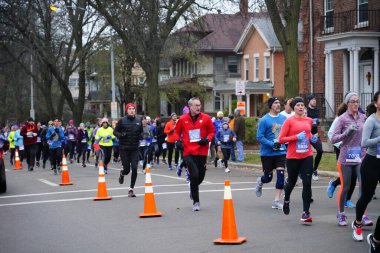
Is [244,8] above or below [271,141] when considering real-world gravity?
above

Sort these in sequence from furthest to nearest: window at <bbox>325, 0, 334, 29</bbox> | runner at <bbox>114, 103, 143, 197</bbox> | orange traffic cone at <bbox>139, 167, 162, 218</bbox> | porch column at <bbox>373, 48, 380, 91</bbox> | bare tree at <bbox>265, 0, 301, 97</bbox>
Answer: window at <bbox>325, 0, 334, 29</bbox> → porch column at <bbox>373, 48, 380, 91</bbox> → bare tree at <bbox>265, 0, 301, 97</bbox> → runner at <bbox>114, 103, 143, 197</bbox> → orange traffic cone at <bbox>139, 167, 162, 218</bbox>

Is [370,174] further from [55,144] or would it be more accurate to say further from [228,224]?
[55,144]

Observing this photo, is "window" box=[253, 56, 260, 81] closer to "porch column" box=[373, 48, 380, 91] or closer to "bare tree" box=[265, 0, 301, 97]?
"porch column" box=[373, 48, 380, 91]

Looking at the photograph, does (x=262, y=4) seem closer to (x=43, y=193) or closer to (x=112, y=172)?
(x=112, y=172)

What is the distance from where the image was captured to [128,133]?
1608 centimetres

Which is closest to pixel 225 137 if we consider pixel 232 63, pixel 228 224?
pixel 228 224

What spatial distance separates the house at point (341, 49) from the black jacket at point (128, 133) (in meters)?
17.8

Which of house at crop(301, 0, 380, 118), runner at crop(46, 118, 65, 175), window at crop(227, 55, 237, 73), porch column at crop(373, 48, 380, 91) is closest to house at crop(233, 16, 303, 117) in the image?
window at crop(227, 55, 237, 73)

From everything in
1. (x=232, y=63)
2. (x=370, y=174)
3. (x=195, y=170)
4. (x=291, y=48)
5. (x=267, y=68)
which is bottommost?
(x=195, y=170)

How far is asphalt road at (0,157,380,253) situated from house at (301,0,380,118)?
1538cm

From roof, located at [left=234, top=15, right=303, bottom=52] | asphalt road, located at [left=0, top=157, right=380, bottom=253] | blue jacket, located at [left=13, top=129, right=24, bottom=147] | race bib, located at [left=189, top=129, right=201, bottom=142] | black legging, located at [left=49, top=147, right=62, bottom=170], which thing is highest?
roof, located at [left=234, top=15, right=303, bottom=52]

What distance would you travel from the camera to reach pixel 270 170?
42.9 feet

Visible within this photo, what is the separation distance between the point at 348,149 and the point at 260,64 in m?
44.1

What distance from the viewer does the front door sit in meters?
32.9
